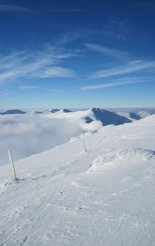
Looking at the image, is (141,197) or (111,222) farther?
(141,197)

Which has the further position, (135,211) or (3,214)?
(3,214)

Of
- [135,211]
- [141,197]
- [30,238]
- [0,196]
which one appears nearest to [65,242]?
[30,238]

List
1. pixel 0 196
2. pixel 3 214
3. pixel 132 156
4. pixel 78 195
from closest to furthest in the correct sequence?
1. pixel 3 214
2. pixel 78 195
3. pixel 0 196
4. pixel 132 156

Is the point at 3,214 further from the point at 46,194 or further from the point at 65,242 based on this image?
the point at 65,242

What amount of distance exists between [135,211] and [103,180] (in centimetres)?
420

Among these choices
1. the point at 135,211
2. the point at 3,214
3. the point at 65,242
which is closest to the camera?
the point at 65,242

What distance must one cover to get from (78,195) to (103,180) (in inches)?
78.7

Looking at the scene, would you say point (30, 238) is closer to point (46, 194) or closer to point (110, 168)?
point (46, 194)

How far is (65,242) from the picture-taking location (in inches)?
287

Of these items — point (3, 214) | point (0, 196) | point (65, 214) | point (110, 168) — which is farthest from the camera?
point (110, 168)

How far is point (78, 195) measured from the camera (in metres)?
11.1

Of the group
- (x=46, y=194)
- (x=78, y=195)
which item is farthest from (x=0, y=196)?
(x=78, y=195)

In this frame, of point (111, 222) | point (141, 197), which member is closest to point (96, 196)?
point (141, 197)

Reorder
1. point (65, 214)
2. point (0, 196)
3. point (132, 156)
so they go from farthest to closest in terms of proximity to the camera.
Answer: point (132, 156) → point (0, 196) → point (65, 214)
